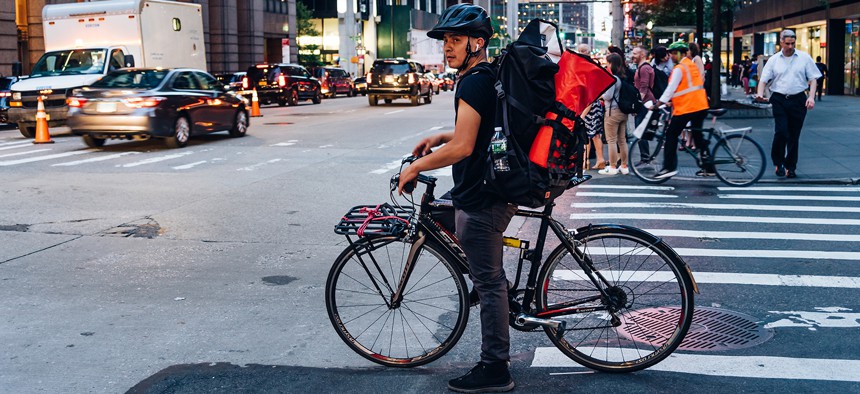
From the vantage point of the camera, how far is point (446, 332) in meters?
5.20

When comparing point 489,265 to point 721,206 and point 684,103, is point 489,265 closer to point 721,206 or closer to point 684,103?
point 721,206

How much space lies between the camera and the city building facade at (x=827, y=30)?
3962 centimetres

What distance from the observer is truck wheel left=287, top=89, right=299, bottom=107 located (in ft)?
134

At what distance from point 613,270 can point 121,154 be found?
14.3 meters

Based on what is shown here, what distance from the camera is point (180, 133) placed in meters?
19.1

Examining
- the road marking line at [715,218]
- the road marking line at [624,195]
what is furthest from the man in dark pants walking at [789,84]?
the road marking line at [715,218]

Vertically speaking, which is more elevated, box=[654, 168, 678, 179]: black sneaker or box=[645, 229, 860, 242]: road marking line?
box=[654, 168, 678, 179]: black sneaker

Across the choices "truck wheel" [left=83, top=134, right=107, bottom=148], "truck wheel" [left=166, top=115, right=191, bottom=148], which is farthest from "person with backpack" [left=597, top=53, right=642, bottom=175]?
"truck wheel" [left=83, top=134, right=107, bottom=148]

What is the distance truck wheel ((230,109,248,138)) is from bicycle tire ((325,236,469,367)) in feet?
54.6

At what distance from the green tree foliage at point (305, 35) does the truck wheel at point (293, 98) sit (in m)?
36.6

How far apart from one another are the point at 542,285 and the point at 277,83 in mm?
36401

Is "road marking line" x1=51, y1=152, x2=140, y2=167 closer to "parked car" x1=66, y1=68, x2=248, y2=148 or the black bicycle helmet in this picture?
"parked car" x1=66, y1=68, x2=248, y2=148

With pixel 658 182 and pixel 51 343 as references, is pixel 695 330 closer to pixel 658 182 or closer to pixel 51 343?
pixel 51 343

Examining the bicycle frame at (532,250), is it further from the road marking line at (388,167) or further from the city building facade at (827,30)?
the city building facade at (827,30)
